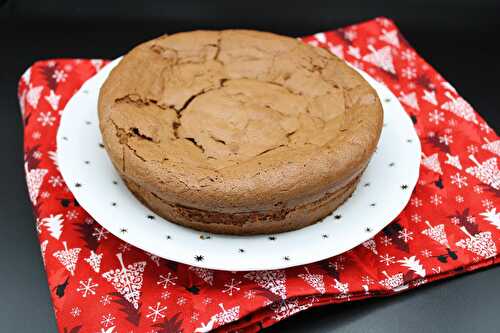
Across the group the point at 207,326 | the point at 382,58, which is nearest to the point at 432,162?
the point at 382,58

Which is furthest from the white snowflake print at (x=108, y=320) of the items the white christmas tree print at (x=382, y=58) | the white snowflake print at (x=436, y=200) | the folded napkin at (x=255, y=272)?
the white christmas tree print at (x=382, y=58)

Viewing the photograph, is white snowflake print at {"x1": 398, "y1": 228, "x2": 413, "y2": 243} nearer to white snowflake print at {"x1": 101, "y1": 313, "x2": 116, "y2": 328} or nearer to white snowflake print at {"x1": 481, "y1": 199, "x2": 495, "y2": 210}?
white snowflake print at {"x1": 481, "y1": 199, "x2": 495, "y2": 210}

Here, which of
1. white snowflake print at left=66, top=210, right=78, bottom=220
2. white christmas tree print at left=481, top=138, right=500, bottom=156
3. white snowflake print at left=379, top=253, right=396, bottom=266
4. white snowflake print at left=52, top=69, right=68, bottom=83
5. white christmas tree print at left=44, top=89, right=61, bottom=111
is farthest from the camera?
white snowflake print at left=52, top=69, right=68, bottom=83

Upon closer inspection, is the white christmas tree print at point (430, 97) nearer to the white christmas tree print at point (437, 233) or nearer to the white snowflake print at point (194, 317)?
the white christmas tree print at point (437, 233)

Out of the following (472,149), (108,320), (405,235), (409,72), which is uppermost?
(409,72)

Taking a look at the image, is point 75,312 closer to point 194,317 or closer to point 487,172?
point 194,317

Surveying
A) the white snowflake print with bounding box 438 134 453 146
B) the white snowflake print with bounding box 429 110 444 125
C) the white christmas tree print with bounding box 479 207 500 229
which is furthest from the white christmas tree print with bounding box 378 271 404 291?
the white snowflake print with bounding box 429 110 444 125
